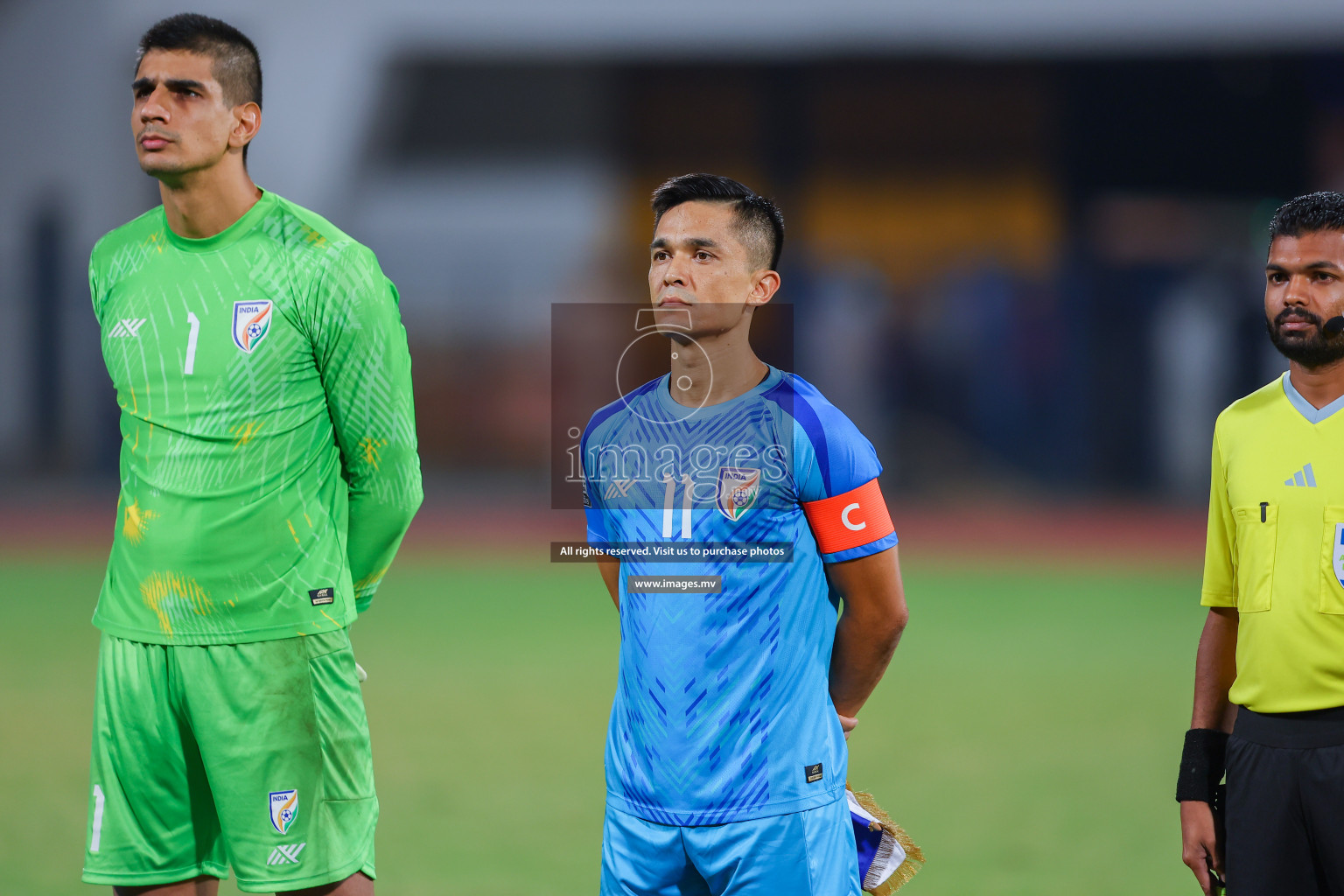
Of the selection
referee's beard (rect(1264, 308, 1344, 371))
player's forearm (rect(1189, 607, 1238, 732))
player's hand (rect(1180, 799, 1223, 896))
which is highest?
referee's beard (rect(1264, 308, 1344, 371))

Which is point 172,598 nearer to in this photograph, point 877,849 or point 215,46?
point 215,46

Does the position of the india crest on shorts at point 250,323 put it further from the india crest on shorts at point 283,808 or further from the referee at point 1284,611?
the referee at point 1284,611

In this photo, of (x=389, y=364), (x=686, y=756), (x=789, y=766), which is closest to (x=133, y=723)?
(x=389, y=364)

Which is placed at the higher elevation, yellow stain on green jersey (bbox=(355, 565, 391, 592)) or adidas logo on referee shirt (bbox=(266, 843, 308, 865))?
yellow stain on green jersey (bbox=(355, 565, 391, 592))

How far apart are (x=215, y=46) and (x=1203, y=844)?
2804 millimetres

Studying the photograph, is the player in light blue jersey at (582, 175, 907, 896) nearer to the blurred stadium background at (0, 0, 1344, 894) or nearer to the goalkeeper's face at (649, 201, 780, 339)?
the goalkeeper's face at (649, 201, 780, 339)

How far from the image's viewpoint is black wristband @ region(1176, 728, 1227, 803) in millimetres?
2789

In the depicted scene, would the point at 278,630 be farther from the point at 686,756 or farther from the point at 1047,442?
the point at 1047,442

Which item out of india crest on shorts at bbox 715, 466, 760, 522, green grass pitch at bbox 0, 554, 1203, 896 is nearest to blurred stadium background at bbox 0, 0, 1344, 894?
green grass pitch at bbox 0, 554, 1203, 896

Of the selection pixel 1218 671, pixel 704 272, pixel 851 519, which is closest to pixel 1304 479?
pixel 1218 671

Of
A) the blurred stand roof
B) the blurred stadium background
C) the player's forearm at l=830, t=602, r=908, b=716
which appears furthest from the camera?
the blurred stadium background

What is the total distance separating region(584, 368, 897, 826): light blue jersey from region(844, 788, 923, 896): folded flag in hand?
0.45 feet

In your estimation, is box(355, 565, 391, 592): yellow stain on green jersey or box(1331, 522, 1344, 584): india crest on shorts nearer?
box(1331, 522, 1344, 584): india crest on shorts

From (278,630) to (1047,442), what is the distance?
18005 millimetres
